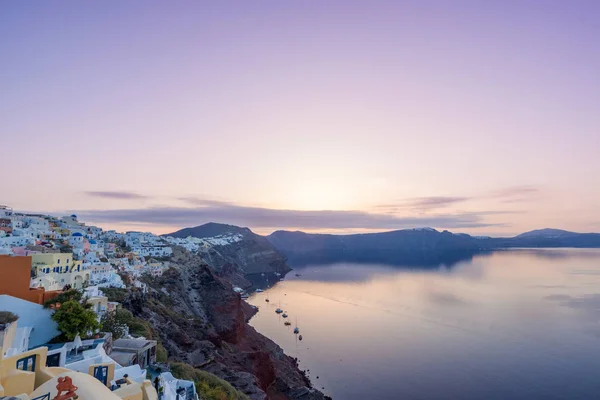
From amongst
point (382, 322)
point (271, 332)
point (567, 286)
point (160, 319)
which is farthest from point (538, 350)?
point (567, 286)

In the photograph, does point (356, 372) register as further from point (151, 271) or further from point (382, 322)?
point (151, 271)

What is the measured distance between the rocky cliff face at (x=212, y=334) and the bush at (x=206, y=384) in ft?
11.9

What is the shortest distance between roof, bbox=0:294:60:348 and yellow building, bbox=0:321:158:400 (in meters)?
3.95

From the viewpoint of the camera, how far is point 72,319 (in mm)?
16812

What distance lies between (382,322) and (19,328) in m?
65.6

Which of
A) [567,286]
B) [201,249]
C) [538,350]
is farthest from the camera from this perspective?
[201,249]

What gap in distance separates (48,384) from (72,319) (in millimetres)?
7898

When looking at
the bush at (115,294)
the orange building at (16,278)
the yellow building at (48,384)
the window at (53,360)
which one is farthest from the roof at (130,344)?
the bush at (115,294)

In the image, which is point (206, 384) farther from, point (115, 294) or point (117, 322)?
point (115, 294)

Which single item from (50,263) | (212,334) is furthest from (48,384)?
(212,334)

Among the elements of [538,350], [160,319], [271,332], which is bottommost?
[271,332]

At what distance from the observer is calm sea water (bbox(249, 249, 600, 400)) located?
42.8 metres

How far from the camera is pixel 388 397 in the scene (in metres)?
40.5

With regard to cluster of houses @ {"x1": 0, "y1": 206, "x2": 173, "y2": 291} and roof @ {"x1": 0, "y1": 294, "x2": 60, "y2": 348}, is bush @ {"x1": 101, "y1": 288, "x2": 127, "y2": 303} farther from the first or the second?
roof @ {"x1": 0, "y1": 294, "x2": 60, "y2": 348}
